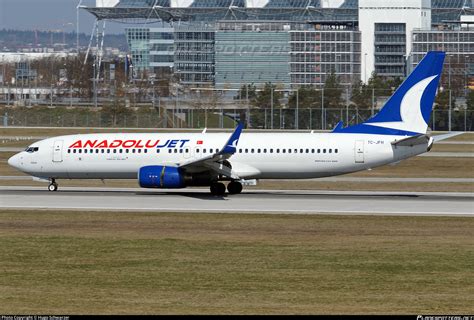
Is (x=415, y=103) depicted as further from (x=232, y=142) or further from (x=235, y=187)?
(x=235, y=187)

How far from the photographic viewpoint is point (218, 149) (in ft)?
182

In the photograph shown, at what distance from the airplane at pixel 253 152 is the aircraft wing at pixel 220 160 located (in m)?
0.05

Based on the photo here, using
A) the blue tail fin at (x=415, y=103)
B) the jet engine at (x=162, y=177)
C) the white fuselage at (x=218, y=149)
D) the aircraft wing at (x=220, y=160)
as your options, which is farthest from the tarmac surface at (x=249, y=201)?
the blue tail fin at (x=415, y=103)

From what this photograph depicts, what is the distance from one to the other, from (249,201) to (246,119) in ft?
294

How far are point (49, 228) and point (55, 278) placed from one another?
10845 millimetres

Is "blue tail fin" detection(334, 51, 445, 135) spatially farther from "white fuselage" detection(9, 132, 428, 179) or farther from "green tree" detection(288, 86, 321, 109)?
"green tree" detection(288, 86, 321, 109)

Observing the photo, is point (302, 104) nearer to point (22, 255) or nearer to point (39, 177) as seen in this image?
point (39, 177)

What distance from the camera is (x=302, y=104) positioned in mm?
148250

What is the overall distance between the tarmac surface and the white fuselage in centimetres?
119

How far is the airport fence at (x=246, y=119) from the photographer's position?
131250 millimetres

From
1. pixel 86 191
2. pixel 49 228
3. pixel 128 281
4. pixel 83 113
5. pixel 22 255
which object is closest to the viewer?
pixel 128 281

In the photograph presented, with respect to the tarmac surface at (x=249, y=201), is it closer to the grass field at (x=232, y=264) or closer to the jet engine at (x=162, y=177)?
the jet engine at (x=162, y=177)

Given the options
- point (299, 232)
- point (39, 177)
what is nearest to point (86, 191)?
point (39, 177)

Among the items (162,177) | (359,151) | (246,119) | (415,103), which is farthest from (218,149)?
(246,119)
